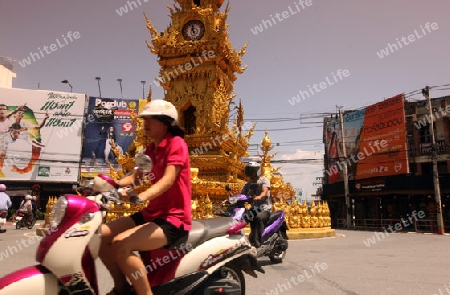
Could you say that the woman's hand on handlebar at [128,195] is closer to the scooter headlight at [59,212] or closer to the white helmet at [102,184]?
the white helmet at [102,184]

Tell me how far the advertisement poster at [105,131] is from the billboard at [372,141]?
19531mm

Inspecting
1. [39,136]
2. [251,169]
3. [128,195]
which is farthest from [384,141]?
[39,136]

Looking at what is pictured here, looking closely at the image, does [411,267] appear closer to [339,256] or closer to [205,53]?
[339,256]

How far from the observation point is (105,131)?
3388 centimetres

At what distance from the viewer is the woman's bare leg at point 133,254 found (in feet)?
7.70

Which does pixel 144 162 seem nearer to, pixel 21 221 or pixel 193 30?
pixel 193 30

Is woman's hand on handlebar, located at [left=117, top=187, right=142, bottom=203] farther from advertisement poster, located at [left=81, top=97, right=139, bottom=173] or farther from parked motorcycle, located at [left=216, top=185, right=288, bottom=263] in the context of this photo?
advertisement poster, located at [left=81, top=97, right=139, bottom=173]

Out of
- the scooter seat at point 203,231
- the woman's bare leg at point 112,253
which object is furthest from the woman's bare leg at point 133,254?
the scooter seat at point 203,231

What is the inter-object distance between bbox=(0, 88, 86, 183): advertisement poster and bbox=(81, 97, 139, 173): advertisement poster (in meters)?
1.14

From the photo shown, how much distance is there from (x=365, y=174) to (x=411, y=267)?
22058 mm

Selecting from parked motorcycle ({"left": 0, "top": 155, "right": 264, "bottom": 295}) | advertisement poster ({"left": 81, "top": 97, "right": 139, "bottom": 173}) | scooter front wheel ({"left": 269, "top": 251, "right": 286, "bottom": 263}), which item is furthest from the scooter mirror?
advertisement poster ({"left": 81, "top": 97, "right": 139, "bottom": 173})

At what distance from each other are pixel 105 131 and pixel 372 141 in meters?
24.7

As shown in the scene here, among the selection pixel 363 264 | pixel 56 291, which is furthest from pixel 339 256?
pixel 56 291

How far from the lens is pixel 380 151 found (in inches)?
1009
